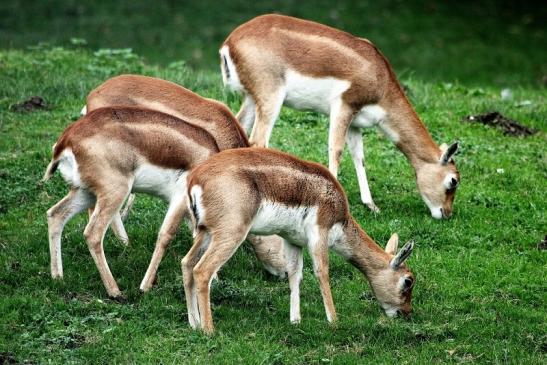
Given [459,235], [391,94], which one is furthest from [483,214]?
[391,94]

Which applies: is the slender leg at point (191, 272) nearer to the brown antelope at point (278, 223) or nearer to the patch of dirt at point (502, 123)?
the brown antelope at point (278, 223)

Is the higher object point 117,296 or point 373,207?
point 117,296

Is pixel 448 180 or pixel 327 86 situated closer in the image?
pixel 327 86

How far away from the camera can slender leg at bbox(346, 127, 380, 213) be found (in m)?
11.1

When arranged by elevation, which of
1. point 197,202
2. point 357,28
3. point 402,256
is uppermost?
point 197,202

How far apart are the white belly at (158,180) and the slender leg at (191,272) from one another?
1024mm

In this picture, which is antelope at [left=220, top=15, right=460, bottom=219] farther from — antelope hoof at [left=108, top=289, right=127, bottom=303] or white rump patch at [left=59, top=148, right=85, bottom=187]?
antelope hoof at [left=108, top=289, right=127, bottom=303]

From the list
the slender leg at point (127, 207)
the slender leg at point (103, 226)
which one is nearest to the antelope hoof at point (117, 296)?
the slender leg at point (103, 226)

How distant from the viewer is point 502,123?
13.6m

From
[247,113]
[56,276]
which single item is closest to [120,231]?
[56,276]

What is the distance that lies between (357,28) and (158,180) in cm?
1520

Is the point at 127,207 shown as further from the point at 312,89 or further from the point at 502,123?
the point at 502,123

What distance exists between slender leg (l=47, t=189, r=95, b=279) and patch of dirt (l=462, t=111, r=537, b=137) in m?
6.46

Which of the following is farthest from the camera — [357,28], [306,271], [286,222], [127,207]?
[357,28]
